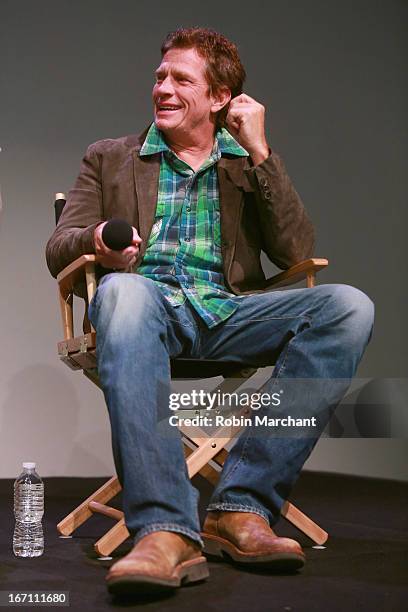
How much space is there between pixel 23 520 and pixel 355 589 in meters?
1.01

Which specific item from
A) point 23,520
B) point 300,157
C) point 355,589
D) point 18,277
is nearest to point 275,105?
point 300,157

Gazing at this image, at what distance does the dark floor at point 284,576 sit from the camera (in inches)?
52.1

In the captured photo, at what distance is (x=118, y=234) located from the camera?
1704 mm

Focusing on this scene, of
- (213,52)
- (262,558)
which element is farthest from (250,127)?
(262,558)

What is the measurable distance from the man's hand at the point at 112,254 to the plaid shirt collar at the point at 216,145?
0.36 metres

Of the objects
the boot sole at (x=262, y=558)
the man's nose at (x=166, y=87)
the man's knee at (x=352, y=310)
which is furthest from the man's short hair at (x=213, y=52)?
the boot sole at (x=262, y=558)

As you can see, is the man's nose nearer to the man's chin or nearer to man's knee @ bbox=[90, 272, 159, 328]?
the man's chin

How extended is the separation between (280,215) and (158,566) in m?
0.98

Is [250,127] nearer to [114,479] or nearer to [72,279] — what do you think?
[72,279]

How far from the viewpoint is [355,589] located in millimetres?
1426

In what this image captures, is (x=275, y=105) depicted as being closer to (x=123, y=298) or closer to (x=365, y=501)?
(x=365, y=501)

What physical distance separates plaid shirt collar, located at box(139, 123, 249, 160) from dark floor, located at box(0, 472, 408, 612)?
0.95 meters

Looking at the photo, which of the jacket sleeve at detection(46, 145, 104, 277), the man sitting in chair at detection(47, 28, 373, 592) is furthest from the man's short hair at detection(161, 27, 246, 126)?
the jacket sleeve at detection(46, 145, 104, 277)

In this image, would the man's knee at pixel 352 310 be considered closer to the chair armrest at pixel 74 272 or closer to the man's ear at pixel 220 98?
the chair armrest at pixel 74 272
